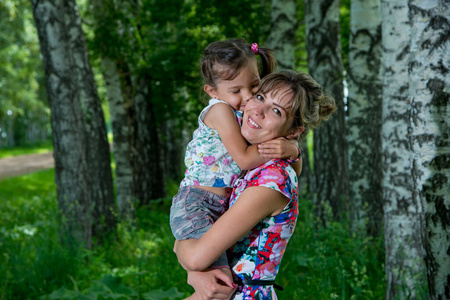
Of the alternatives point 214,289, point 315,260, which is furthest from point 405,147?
point 214,289

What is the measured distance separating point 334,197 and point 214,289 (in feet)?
18.5

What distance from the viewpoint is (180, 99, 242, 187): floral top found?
232 cm

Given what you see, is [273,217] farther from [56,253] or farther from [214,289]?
[56,253]

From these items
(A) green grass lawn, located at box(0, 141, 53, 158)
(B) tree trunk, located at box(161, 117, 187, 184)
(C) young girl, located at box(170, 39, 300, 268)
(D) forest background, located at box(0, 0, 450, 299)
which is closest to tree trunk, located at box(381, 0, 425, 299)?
(D) forest background, located at box(0, 0, 450, 299)

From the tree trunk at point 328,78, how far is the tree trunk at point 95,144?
366 cm

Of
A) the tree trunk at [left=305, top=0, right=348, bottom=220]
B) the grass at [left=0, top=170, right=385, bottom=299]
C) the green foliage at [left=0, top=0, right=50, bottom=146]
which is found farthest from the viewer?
the green foliage at [left=0, top=0, right=50, bottom=146]

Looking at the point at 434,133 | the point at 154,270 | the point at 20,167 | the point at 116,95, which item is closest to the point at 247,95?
the point at 434,133

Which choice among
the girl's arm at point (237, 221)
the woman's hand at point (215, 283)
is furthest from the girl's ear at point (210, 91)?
the woman's hand at point (215, 283)

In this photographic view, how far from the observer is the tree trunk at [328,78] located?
23.5ft

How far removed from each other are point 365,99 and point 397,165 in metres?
2.45

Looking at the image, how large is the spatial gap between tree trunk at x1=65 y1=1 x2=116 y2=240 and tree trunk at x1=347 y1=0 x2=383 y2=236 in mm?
4191

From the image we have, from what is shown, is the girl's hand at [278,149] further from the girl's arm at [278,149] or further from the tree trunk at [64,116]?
the tree trunk at [64,116]

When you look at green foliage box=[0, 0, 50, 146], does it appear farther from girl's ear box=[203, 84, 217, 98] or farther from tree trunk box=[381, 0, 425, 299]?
girl's ear box=[203, 84, 217, 98]

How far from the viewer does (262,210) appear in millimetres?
1912
